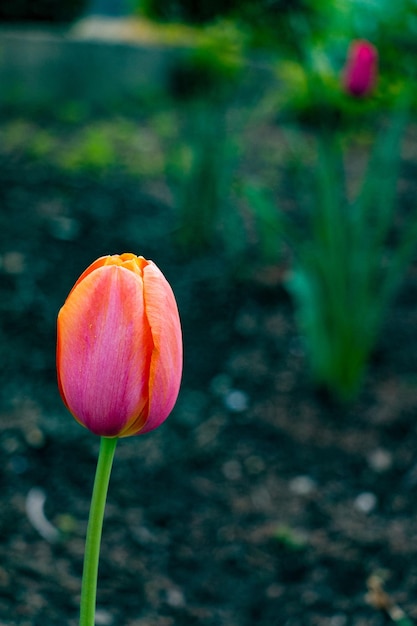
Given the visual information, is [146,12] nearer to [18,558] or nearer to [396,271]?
[396,271]

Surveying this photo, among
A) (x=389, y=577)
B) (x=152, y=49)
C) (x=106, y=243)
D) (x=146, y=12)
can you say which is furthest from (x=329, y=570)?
(x=146, y=12)

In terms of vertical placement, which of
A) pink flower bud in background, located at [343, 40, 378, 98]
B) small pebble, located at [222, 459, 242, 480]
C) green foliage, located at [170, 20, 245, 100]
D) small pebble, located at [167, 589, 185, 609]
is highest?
green foliage, located at [170, 20, 245, 100]

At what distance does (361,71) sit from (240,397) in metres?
0.88

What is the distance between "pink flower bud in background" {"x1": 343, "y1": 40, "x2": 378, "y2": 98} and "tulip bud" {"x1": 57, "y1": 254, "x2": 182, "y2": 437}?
1.50m

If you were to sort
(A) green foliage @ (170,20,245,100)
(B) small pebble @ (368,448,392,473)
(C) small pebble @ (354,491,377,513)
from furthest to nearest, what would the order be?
(A) green foliage @ (170,20,245,100)
(B) small pebble @ (368,448,392,473)
(C) small pebble @ (354,491,377,513)

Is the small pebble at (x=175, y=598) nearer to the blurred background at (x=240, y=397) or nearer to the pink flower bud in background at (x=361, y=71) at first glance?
the blurred background at (x=240, y=397)

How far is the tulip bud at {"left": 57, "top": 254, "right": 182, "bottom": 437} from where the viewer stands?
26.5 inches

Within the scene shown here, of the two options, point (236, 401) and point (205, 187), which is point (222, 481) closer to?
point (236, 401)

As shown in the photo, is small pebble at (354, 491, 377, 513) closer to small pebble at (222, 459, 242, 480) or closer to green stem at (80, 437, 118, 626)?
small pebble at (222, 459, 242, 480)

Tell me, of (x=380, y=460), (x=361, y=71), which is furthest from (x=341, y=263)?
(x=361, y=71)

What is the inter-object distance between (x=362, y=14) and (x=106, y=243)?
120 centimetres

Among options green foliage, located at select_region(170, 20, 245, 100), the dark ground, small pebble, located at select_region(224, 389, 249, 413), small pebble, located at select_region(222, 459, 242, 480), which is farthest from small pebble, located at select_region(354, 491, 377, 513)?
green foliage, located at select_region(170, 20, 245, 100)

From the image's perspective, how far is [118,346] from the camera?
677 millimetres

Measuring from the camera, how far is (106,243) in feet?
9.28
